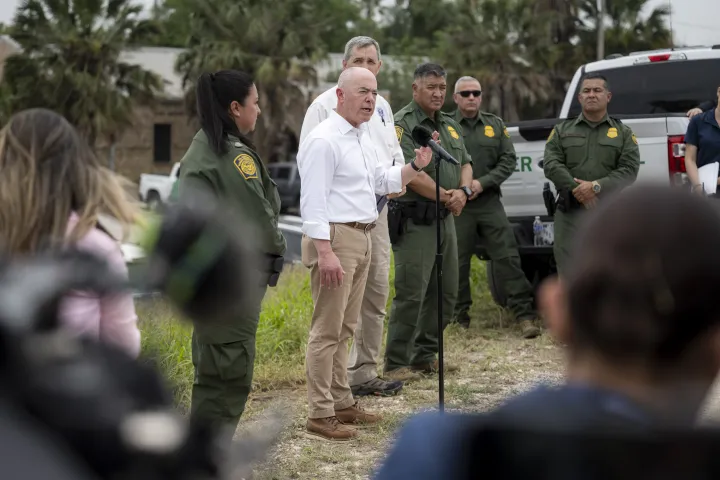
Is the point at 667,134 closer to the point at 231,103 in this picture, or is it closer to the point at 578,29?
the point at 231,103

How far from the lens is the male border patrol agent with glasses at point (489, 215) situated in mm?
8250

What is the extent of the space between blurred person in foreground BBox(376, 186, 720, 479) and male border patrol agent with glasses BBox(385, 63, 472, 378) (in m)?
5.34

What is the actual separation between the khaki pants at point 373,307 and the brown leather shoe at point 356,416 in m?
0.62

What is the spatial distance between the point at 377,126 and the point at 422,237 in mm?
875

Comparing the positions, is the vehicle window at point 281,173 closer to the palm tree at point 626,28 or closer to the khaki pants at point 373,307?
the palm tree at point 626,28

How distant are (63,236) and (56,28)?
3657 centimetres

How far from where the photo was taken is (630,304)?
4.19 ft

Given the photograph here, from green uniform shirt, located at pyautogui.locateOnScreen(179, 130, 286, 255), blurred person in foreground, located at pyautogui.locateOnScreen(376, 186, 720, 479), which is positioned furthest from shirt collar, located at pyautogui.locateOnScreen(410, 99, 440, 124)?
blurred person in foreground, located at pyautogui.locateOnScreen(376, 186, 720, 479)

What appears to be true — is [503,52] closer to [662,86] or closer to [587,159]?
[662,86]

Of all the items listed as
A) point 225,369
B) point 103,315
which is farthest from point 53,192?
point 225,369

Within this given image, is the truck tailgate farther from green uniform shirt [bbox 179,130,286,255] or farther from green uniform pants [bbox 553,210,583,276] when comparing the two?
green uniform shirt [bbox 179,130,286,255]

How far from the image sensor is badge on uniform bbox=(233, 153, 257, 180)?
441cm

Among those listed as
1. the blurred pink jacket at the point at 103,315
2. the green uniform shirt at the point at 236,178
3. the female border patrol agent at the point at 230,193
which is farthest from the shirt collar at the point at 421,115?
the blurred pink jacket at the point at 103,315

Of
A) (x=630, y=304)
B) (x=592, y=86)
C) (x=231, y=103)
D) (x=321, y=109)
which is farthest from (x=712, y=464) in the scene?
(x=592, y=86)
